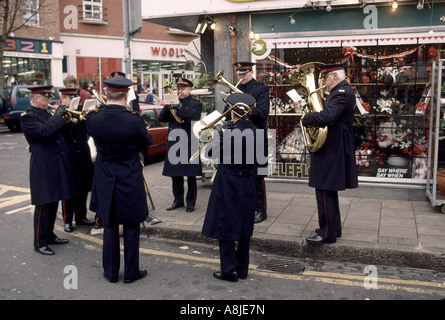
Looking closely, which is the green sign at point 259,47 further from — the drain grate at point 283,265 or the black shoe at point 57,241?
the black shoe at point 57,241

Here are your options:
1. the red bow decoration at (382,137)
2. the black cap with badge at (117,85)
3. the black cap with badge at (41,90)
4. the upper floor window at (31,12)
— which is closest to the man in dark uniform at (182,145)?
the black cap with badge at (41,90)

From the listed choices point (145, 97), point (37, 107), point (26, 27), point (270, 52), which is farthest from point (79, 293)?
point (26, 27)

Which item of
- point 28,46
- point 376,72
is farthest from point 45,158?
point 28,46

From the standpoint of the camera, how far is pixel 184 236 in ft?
20.6

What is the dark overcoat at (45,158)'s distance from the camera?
5.66m

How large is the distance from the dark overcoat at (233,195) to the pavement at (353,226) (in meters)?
1.18

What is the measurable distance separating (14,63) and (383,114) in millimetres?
23110

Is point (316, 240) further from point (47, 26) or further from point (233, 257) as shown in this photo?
point (47, 26)

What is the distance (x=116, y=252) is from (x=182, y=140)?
2.82m

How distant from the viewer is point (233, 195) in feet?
15.7

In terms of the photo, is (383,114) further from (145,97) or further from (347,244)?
(145,97)

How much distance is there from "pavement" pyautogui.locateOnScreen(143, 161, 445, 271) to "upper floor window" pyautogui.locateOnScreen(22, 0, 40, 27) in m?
20.8

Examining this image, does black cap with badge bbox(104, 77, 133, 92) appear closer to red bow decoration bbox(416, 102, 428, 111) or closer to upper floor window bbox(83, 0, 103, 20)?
red bow decoration bbox(416, 102, 428, 111)

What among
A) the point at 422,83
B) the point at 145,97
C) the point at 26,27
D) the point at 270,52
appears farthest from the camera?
the point at 26,27
